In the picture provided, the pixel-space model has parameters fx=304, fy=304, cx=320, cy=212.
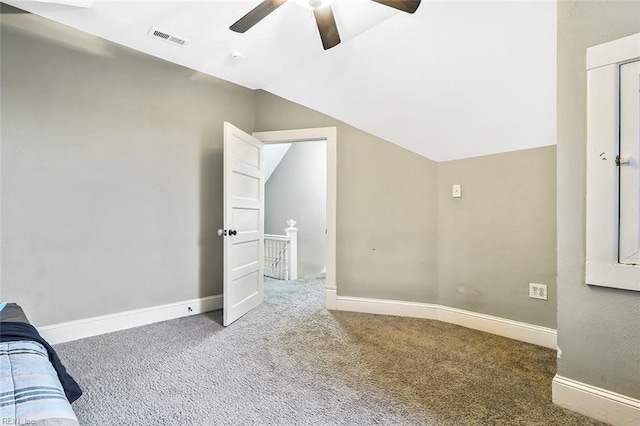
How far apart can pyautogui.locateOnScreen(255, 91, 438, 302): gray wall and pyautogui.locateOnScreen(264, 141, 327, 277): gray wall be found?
2035 millimetres

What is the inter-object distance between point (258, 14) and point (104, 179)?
1.79 m

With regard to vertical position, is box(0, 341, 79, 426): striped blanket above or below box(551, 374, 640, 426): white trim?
above

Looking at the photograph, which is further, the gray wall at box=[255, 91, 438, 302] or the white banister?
the white banister

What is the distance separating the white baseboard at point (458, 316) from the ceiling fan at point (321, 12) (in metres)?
2.31

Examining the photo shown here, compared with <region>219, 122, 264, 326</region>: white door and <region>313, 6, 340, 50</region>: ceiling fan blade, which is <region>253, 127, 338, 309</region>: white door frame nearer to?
<region>219, 122, 264, 326</region>: white door

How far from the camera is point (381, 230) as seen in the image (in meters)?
3.01

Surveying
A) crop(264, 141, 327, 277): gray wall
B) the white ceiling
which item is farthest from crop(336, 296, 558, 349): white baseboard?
crop(264, 141, 327, 277): gray wall

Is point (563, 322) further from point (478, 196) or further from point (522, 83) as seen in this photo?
point (522, 83)

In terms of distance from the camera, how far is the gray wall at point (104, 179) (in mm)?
2141

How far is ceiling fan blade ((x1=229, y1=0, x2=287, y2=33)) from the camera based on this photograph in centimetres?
165

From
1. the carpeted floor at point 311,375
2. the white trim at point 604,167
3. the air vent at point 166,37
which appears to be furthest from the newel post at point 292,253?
the white trim at point 604,167

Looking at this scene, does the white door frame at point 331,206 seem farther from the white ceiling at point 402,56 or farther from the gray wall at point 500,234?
the gray wall at point 500,234

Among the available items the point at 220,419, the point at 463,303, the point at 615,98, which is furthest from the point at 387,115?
the point at 220,419

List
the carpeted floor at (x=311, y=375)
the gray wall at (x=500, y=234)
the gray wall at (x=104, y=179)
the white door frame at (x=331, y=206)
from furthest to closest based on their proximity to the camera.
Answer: the white door frame at (x=331, y=206) → the gray wall at (x=500, y=234) → the gray wall at (x=104, y=179) → the carpeted floor at (x=311, y=375)
